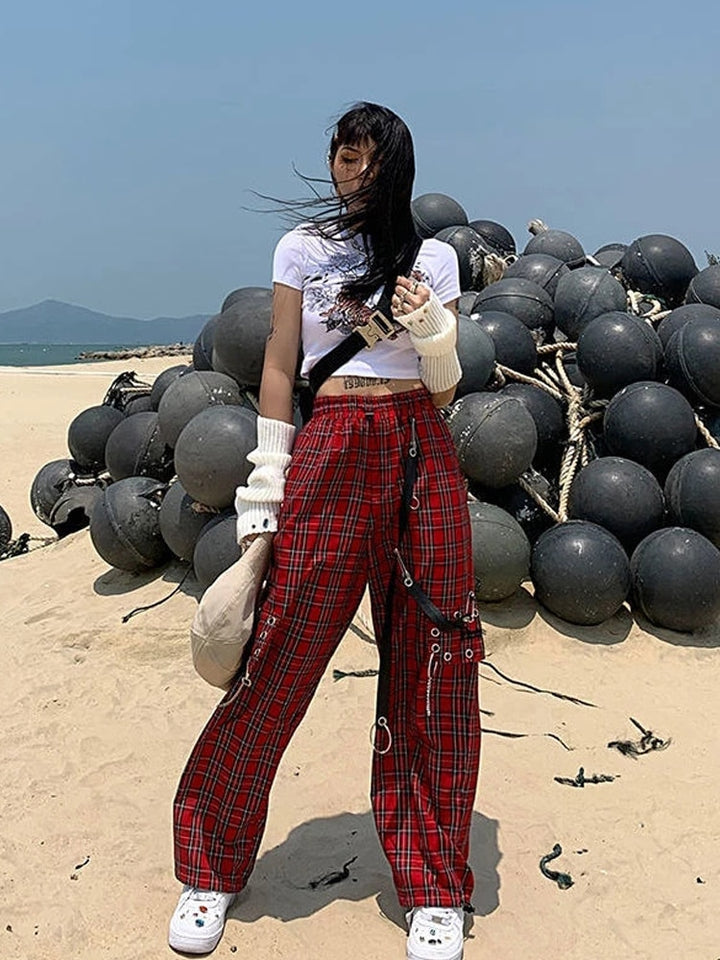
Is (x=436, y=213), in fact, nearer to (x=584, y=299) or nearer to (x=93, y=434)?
(x=584, y=299)

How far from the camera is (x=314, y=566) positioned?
9.04ft

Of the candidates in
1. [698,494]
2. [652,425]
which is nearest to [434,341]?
[698,494]

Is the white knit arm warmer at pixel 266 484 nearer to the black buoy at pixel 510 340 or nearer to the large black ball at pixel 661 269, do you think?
the black buoy at pixel 510 340

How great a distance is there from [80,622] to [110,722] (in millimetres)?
1385

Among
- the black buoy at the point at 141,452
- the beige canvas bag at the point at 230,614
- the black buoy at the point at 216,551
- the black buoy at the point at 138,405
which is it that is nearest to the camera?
the beige canvas bag at the point at 230,614

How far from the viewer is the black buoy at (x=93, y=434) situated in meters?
7.71

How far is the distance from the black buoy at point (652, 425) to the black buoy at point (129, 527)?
2.90 metres

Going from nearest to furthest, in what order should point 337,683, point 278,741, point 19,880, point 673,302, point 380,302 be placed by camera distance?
point 380,302 < point 278,741 < point 19,880 < point 337,683 < point 673,302

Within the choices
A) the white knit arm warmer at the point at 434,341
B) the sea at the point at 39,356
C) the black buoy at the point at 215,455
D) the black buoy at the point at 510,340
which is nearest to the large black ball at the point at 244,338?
the black buoy at the point at 215,455

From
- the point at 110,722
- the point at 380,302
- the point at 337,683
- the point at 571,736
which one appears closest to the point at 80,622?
the point at 110,722

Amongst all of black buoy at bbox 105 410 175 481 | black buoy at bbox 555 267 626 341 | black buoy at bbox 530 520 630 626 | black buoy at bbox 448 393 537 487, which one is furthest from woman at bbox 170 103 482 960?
black buoy at bbox 555 267 626 341

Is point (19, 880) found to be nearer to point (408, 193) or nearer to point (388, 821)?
point (388, 821)

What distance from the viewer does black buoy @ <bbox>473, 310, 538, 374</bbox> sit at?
6590mm

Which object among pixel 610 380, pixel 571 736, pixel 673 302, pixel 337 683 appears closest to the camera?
pixel 571 736
